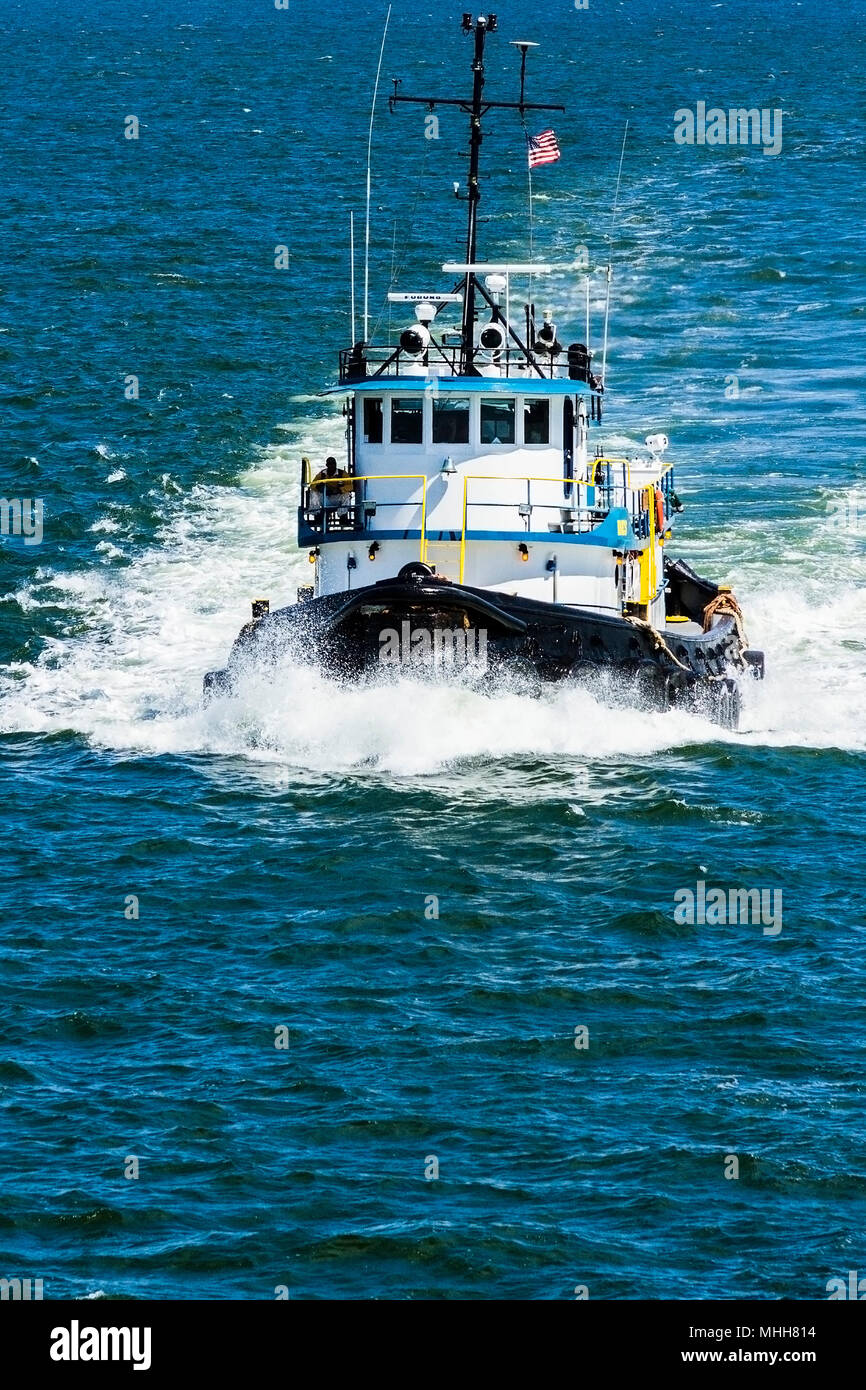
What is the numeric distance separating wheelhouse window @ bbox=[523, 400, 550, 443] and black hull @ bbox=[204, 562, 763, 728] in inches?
123

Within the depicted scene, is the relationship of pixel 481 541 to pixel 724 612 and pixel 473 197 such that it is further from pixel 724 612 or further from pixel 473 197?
pixel 473 197

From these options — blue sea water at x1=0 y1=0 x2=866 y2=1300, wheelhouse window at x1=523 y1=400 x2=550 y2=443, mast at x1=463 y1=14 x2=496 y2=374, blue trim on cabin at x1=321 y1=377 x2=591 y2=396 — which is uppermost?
mast at x1=463 y1=14 x2=496 y2=374

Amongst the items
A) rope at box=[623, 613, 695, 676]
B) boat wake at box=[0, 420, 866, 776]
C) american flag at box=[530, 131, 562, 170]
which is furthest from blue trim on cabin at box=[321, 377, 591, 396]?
boat wake at box=[0, 420, 866, 776]

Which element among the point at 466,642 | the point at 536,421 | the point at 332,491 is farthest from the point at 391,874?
the point at 536,421

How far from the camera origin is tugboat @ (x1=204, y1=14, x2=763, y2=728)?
29.3m

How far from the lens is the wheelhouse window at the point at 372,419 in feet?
104

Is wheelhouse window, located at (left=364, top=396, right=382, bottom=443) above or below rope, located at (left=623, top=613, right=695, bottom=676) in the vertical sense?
above

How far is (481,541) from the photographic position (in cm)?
3052

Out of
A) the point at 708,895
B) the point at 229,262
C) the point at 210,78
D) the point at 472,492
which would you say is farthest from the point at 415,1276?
the point at 210,78

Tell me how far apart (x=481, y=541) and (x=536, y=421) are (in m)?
2.12

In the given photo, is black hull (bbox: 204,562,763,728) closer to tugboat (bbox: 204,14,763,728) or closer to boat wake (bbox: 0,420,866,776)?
tugboat (bbox: 204,14,763,728)

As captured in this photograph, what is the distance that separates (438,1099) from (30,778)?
10.7m

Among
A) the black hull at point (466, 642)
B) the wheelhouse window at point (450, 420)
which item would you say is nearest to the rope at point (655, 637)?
the black hull at point (466, 642)

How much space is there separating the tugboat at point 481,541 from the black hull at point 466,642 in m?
0.02
